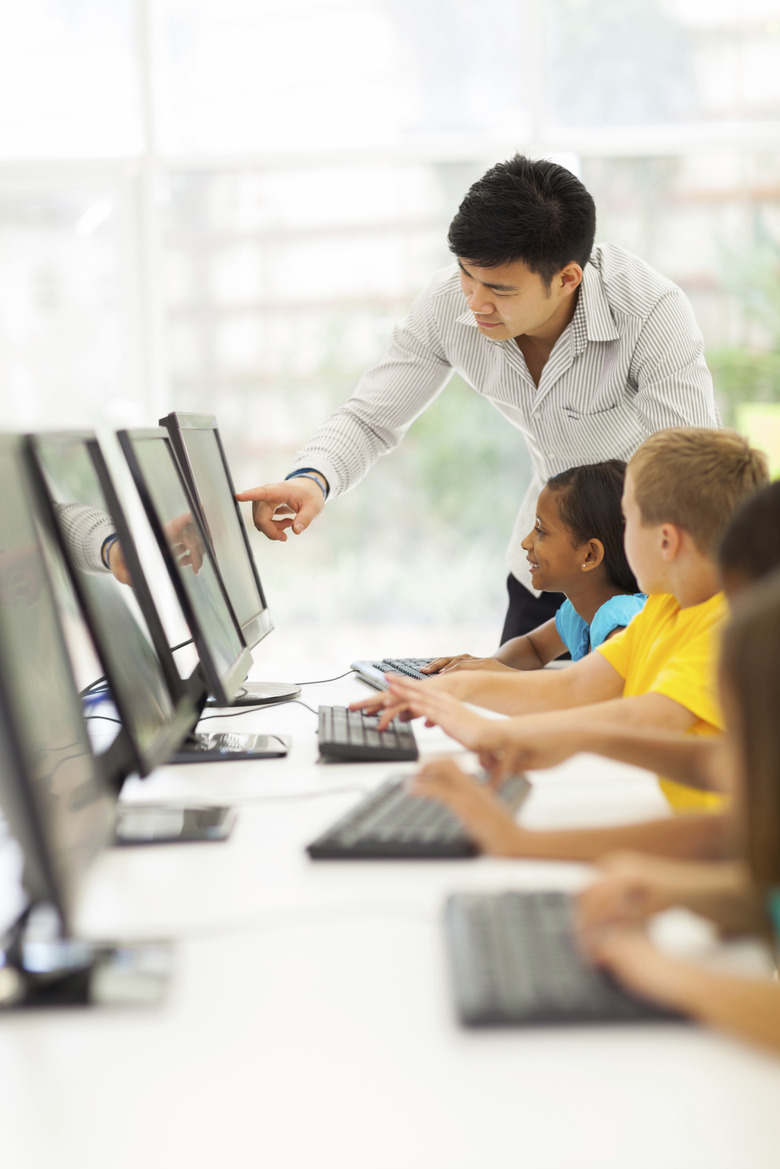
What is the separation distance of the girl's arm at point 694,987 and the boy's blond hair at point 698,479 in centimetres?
74

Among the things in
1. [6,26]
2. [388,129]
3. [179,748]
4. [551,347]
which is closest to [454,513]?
[388,129]

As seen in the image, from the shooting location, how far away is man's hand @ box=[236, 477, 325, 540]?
2.03 metres

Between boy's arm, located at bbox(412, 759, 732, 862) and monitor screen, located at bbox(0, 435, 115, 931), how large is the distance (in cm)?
32

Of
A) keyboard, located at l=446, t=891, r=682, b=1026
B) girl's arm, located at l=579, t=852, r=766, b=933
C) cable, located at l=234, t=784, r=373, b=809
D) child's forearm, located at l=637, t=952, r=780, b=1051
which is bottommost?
cable, located at l=234, t=784, r=373, b=809

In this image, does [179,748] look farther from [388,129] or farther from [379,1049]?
[388,129]

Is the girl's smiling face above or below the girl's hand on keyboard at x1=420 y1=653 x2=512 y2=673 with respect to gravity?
above

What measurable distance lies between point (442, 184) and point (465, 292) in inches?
92.0

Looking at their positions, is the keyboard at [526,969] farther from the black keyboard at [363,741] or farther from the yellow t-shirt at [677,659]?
the black keyboard at [363,741]

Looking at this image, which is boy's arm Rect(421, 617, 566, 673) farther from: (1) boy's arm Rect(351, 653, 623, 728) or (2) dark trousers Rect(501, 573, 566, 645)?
(1) boy's arm Rect(351, 653, 623, 728)

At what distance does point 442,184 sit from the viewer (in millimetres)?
4148

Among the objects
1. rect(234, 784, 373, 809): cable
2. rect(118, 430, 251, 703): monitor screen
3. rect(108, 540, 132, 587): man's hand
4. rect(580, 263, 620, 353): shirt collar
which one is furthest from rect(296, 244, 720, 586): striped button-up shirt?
rect(234, 784, 373, 809): cable

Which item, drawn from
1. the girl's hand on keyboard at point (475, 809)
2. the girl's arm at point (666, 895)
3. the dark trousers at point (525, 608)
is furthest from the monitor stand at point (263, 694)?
the girl's arm at point (666, 895)

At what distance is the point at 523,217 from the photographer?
188cm

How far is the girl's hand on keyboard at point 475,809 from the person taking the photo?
0.95 m
